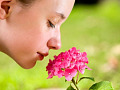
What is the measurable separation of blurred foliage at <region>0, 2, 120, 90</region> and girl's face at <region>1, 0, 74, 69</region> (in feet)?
2.08

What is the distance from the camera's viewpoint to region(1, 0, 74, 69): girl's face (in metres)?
1.98

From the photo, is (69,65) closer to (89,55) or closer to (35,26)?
(35,26)

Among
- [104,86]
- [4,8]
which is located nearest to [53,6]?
[4,8]

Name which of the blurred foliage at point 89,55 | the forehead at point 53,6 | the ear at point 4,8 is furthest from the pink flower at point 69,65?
the blurred foliage at point 89,55

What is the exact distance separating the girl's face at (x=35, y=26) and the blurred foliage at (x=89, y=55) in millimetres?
633

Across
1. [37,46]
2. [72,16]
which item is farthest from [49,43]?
[72,16]

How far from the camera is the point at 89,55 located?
4.32 m

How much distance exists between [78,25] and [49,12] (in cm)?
466

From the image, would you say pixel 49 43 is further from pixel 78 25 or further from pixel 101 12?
pixel 101 12

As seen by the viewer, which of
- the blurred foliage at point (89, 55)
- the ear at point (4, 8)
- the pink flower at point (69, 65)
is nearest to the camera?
the pink flower at point (69, 65)

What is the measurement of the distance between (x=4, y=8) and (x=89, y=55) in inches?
97.2

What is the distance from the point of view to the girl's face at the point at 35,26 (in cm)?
198

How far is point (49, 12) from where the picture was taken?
1980mm

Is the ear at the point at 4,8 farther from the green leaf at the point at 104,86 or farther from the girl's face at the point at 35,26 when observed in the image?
the green leaf at the point at 104,86
